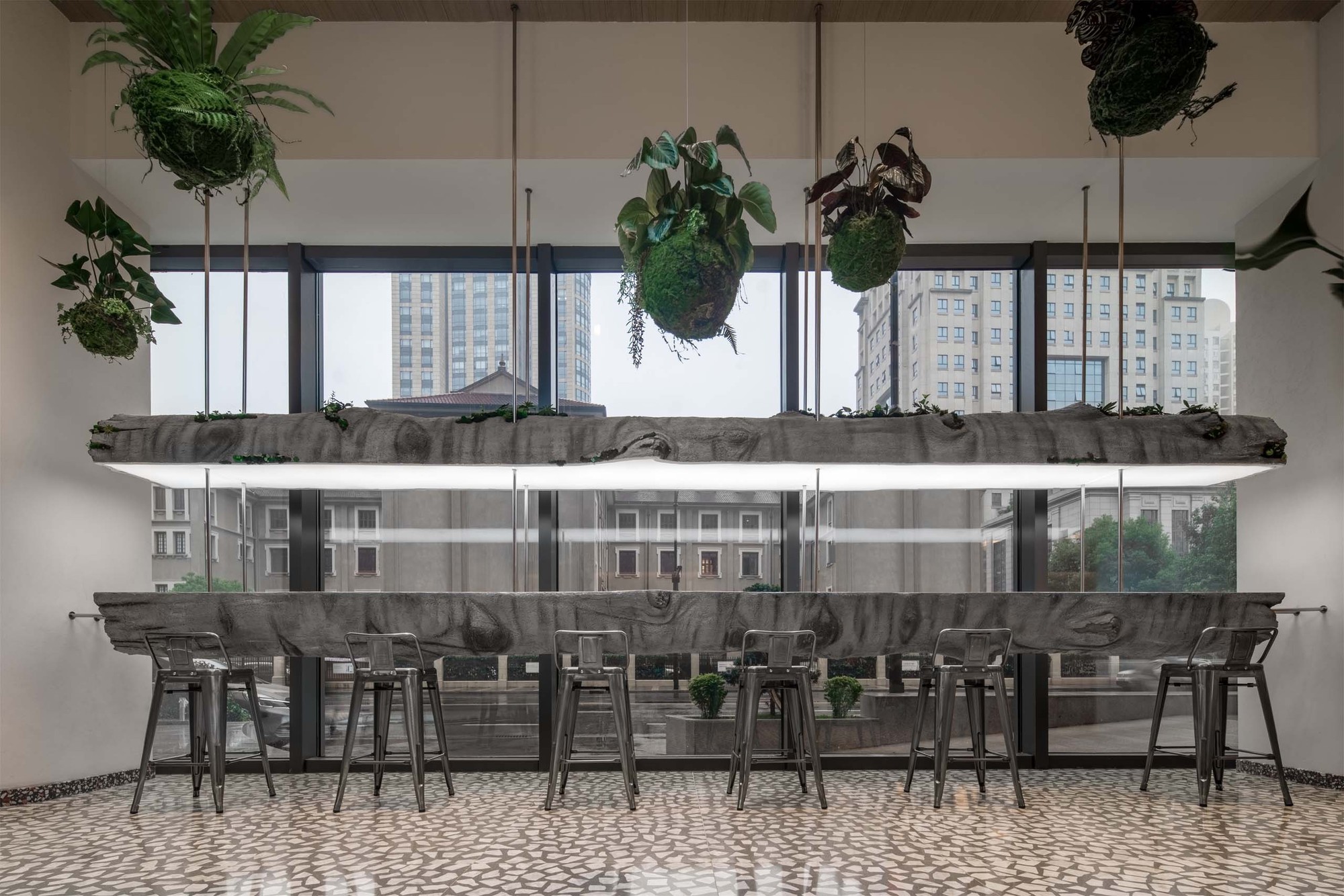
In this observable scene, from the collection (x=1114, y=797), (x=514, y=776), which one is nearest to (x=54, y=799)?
(x=514, y=776)

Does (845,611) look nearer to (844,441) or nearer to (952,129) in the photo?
(844,441)

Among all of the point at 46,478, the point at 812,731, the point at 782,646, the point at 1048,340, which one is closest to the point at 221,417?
the point at 46,478

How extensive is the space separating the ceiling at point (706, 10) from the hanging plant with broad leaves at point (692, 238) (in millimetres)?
2001

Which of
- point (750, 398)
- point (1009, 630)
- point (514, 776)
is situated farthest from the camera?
point (750, 398)

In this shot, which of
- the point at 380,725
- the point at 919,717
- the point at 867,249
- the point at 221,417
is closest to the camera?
the point at 867,249

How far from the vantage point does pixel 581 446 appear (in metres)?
4.68

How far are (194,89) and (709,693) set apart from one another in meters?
4.05

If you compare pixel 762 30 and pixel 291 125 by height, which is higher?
pixel 762 30

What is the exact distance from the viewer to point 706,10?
500 cm

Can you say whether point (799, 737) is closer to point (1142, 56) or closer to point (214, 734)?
point (214, 734)

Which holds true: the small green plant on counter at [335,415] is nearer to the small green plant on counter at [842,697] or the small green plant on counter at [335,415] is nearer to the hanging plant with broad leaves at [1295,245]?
the small green plant on counter at [842,697]

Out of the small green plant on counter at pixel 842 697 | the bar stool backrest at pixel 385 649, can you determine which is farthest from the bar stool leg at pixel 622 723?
the small green plant on counter at pixel 842 697

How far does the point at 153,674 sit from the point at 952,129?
17.4ft

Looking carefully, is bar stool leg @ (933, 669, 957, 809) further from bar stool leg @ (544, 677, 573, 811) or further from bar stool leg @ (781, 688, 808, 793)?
bar stool leg @ (544, 677, 573, 811)
